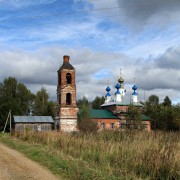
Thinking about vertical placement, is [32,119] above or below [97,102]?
below

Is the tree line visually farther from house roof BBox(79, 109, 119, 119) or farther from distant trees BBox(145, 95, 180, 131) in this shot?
house roof BBox(79, 109, 119, 119)

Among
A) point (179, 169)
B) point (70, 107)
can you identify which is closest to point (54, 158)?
point (179, 169)

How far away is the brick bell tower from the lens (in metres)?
52.9

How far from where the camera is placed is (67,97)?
5403 cm

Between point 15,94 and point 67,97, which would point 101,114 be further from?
point 15,94

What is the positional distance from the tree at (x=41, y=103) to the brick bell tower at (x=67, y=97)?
24.3 metres

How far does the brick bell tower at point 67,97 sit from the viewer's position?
52922 millimetres

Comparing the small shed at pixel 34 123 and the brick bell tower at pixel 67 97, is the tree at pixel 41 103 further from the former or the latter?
the brick bell tower at pixel 67 97

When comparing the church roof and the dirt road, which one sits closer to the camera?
the dirt road

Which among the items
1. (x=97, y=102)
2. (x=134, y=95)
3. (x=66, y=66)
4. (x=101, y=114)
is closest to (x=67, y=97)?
(x=66, y=66)

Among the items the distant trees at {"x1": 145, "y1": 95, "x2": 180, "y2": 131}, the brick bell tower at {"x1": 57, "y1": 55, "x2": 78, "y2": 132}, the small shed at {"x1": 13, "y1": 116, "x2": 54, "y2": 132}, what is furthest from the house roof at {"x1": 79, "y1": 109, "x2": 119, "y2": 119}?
the distant trees at {"x1": 145, "y1": 95, "x2": 180, "y2": 131}

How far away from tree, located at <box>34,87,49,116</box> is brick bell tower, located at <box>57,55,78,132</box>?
24.3 meters

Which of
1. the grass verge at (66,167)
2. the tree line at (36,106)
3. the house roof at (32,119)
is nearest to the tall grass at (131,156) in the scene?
the grass verge at (66,167)

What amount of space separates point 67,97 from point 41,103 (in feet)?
100
